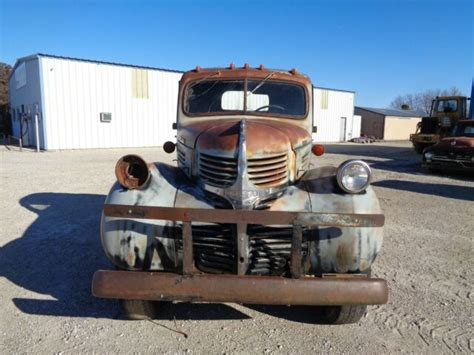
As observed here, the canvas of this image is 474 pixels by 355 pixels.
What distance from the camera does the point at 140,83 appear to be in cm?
2280

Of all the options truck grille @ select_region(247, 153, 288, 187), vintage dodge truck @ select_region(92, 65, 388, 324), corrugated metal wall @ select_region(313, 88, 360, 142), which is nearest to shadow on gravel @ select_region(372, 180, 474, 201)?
vintage dodge truck @ select_region(92, 65, 388, 324)

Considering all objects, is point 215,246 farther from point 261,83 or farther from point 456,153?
point 456,153

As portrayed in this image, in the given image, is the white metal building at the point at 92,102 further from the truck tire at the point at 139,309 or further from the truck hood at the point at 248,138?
the truck tire at the point at 139,309

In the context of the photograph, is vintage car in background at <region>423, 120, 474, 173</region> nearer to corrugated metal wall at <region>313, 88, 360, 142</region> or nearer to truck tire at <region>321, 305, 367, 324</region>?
truck tire at <region>321, 305, 367, 324</region>

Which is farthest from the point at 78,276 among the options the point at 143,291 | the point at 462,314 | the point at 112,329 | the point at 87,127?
the point at 87,127

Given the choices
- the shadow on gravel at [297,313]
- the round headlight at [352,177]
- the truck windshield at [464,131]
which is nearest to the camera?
the round headlight at [352,177]

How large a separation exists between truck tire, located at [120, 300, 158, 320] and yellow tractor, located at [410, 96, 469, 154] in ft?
59.3

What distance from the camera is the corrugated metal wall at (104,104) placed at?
1980cm

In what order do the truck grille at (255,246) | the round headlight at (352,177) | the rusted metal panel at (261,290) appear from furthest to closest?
the round headlight at (352,177)
the truck grille at (255,246)
the rusted metal panel at (261,290)

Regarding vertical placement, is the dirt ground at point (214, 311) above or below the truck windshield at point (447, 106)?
below

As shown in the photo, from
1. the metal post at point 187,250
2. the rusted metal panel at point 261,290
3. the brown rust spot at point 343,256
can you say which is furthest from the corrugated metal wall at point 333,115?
the metal post at point 187,250

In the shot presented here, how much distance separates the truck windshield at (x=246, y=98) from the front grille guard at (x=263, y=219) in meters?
1.85

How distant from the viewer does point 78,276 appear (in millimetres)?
→ 4121

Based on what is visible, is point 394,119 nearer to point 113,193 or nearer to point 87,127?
point 87,127
